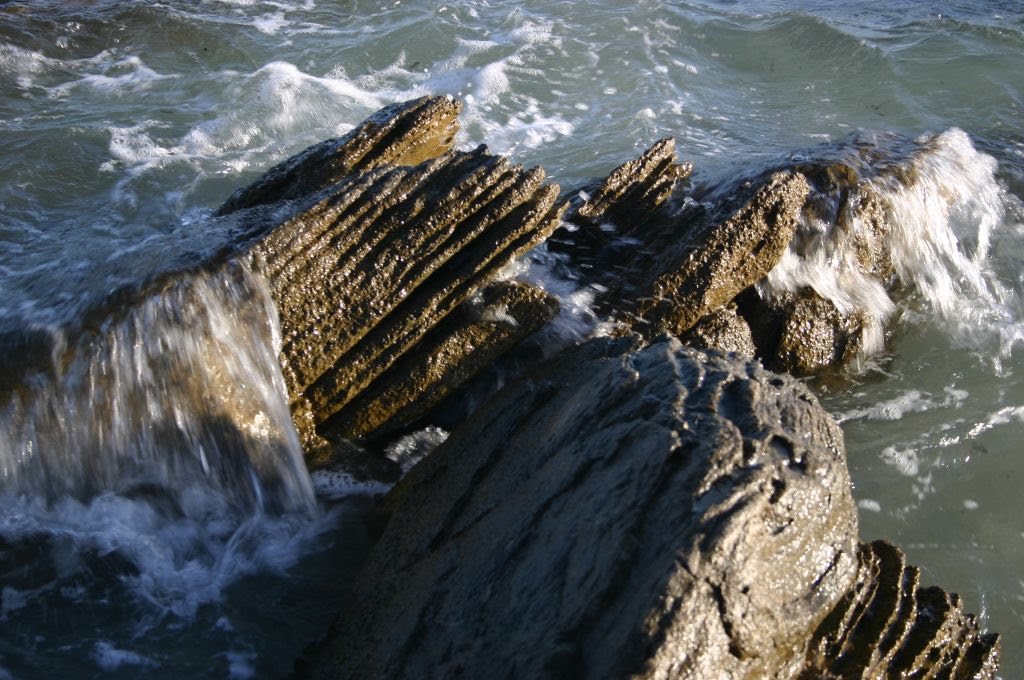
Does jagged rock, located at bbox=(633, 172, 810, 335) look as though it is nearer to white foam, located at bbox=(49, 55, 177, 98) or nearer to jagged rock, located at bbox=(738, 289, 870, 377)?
jagged rock, located at bbox=(738, 289, 870, 377)

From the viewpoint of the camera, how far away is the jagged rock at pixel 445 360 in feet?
16.4

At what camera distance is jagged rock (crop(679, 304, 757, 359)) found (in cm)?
552

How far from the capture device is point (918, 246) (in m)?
6.78

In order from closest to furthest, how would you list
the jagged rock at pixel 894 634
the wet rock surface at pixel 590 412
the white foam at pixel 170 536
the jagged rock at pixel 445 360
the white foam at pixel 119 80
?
the wet rock surface at pixel 590 412 → the jagged rock at pixel 894 634 → the white foam at pixel 170 536 → the jagged rock at pixel 445 360 → the white foam at pixel 119 80

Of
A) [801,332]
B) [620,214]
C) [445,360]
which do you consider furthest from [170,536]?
[801,332]

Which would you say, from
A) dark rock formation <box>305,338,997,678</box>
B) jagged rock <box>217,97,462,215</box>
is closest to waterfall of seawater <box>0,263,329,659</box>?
dark rock formation <box>305,338,997,678</box>

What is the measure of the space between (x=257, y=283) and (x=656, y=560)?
265 centimetres

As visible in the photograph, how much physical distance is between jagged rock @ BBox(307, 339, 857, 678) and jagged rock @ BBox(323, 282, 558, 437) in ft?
3.61

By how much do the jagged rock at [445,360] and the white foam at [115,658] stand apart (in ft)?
4.60

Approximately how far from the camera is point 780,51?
38.4 ft

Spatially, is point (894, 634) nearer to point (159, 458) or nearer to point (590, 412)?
point (590, 412)

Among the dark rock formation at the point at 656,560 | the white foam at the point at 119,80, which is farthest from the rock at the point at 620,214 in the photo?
the white foam at the point at 119,80

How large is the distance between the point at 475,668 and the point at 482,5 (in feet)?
36.9

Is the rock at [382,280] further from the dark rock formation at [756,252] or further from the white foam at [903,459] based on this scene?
the white foam at [903,459]
